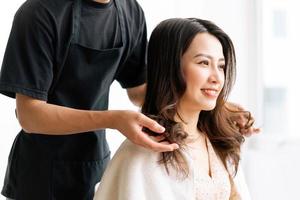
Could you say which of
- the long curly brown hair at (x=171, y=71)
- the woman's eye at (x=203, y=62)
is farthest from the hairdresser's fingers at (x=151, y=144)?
the woman's eye at (x=203, y=62)

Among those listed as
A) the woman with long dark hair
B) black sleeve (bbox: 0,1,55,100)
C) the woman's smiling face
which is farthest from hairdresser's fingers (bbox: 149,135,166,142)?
black sleeve (bbox: 0,1,55,100)

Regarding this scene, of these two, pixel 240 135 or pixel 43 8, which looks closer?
pixel 43 8

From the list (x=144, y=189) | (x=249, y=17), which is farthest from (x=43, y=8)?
(x=249, y=17)

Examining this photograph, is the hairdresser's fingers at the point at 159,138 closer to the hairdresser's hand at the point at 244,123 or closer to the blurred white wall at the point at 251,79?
the hairdresser's hand at the point at 244,123

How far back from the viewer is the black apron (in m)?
1.21

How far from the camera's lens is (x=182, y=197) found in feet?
3.83

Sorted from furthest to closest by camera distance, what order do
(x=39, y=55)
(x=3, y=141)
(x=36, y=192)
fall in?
(x=3, y=141)
(x=36, y=192)
(x=39, y=55)

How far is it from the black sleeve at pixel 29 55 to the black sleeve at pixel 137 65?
293mm

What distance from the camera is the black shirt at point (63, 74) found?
1.11 meters

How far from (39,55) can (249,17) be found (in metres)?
1.22

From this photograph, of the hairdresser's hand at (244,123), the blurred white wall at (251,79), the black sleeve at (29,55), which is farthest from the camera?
the blurred white wall at (251,79)

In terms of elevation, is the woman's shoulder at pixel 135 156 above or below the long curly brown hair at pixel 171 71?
below

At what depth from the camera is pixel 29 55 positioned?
43.4 inches

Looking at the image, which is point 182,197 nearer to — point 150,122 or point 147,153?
point 147,153
